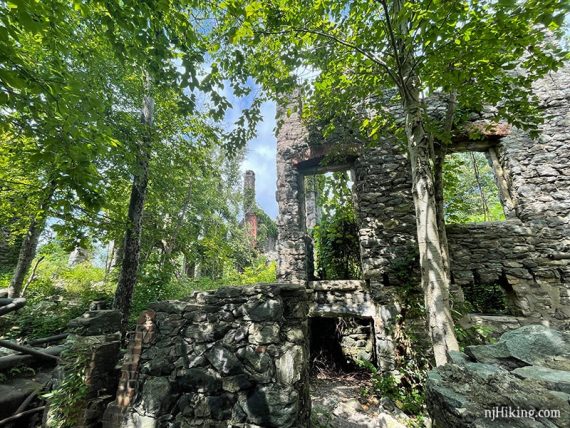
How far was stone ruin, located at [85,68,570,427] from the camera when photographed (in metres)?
2.39

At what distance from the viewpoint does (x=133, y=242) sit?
5.15 m

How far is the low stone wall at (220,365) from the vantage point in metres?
2.31

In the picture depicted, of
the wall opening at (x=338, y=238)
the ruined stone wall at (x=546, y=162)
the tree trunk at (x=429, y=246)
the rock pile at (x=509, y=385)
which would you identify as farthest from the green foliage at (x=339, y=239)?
the rock pile at (x=509, y=385)

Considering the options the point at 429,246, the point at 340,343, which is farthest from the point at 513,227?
the point at 340,343

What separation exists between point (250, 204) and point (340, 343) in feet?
38.0

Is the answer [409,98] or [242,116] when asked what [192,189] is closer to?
[242,116]

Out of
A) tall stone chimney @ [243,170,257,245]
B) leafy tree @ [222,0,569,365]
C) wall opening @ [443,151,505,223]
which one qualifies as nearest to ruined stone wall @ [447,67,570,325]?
wall opening @ [443,151,505,223]

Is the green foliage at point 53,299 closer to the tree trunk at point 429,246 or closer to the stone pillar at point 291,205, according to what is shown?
the stone pillar at point 291,205

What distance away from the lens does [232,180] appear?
46.1ft

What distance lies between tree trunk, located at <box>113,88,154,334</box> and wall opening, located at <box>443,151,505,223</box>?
20.2 feet

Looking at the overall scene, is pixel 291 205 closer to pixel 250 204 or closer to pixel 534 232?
pixel 534 232

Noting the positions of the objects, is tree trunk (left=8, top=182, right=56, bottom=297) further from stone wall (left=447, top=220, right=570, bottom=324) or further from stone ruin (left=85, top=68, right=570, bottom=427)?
stone wall (left=447, top=220, right=570, bottom=324)

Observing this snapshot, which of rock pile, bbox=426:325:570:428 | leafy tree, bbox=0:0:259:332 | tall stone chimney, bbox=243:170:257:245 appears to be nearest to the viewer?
rock pile, bbox=426:325:570:428

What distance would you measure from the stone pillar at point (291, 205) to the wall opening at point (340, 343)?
1402 mm
